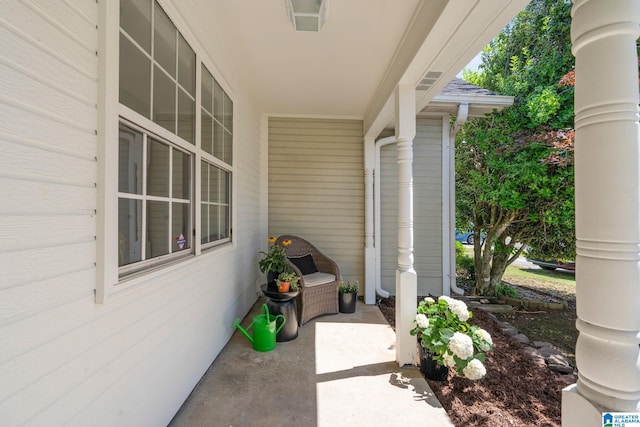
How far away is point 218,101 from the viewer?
2668 millimetres

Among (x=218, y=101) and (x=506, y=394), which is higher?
(x=218, y=101)

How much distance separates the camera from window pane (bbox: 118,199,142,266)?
4.35 feet

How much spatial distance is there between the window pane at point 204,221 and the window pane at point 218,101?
884 mm

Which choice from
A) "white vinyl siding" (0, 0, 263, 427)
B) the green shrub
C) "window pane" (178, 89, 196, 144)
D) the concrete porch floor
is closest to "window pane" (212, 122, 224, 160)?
"window pane" (178, 89, 196, 144)

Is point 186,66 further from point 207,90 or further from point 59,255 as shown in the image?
point 59,255

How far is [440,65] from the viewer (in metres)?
2.20

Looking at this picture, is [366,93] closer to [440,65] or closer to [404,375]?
[440,65]

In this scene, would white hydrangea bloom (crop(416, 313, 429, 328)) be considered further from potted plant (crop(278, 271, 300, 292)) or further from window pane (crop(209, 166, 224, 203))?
window pane (crop(209, 166, 224, 203))

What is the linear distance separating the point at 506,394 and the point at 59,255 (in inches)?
111

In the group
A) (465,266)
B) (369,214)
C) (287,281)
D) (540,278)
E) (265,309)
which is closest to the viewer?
(265,309)

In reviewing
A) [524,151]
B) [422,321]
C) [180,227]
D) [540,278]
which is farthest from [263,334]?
[540,278]

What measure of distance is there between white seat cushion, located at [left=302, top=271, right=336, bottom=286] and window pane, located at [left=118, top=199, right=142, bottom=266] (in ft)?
6.96

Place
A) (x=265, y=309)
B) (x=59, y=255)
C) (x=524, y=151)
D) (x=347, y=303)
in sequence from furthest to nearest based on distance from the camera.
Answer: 1. (x=524, y=151)
2. (x=347, y=303)
3. (x=265, y=309)
4. (x=59, y=255)

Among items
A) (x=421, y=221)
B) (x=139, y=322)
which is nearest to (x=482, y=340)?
(x=139, y=322)
